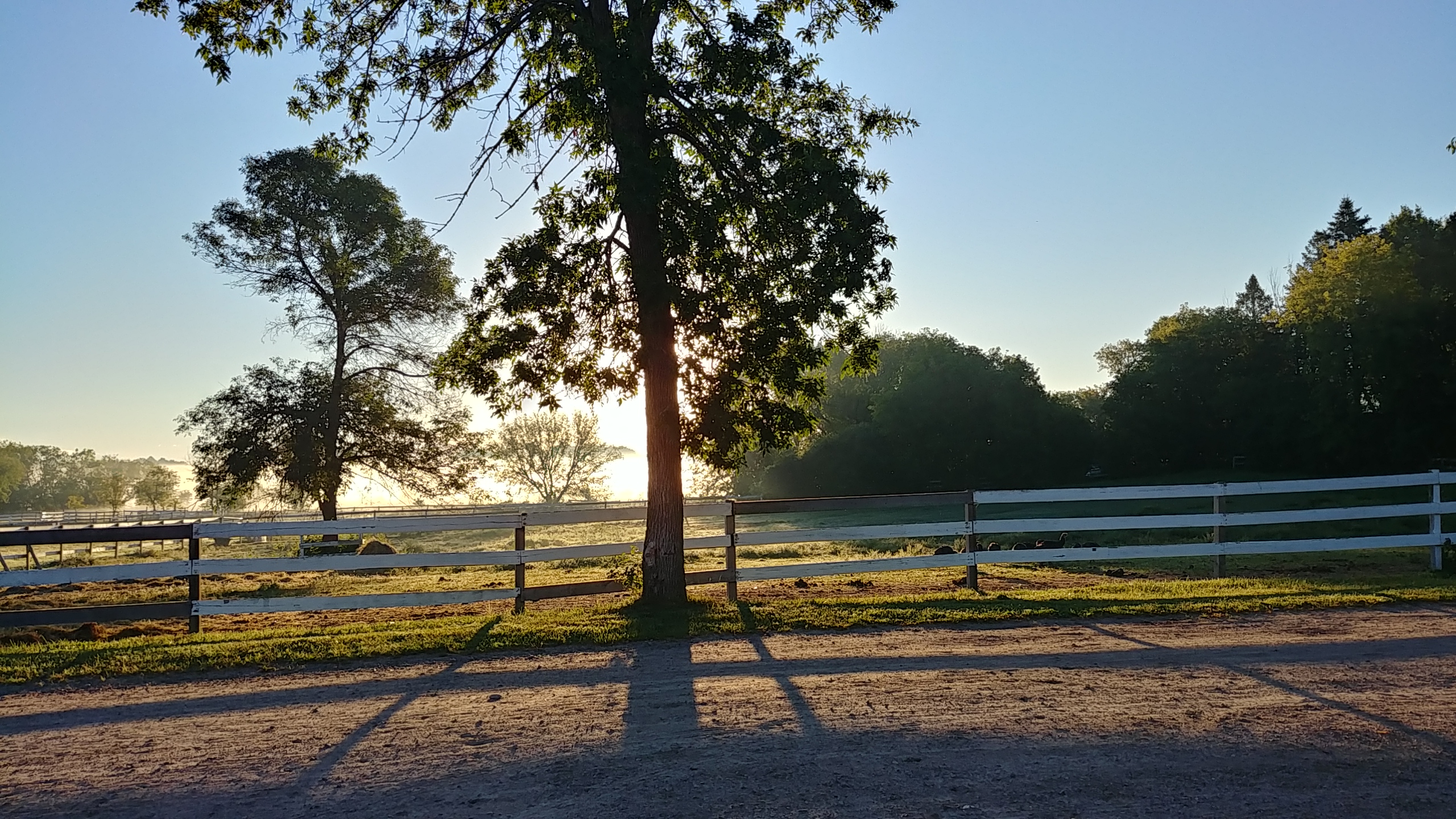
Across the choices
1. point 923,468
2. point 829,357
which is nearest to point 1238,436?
point 923,468

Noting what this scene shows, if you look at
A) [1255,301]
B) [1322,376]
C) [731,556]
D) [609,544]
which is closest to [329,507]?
[609,544]

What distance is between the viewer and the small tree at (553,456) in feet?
159

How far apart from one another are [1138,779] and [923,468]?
172 feet

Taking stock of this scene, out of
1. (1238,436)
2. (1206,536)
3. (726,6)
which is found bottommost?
(1206,536)

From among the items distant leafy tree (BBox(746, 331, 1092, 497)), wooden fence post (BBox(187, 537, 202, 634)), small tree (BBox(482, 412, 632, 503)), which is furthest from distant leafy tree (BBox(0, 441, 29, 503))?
wooden fence post (BBox(187, 537, 202, 634))

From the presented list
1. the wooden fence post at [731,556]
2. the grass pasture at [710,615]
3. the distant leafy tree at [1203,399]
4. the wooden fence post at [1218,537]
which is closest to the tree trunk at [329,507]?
the grass pasture at [710,615]

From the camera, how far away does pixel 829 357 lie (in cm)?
1229

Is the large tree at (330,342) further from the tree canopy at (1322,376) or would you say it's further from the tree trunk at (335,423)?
the tree canopy at (1322,376)

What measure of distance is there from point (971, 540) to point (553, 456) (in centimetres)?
4022

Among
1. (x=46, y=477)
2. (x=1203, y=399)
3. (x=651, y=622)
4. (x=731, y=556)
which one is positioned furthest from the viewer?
(x=46, y=477)

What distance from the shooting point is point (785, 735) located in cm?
545

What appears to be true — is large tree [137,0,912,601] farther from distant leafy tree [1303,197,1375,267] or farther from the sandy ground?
distant leafy tree [1303,197,1375,267]

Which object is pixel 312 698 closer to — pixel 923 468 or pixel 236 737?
pixel 236 737

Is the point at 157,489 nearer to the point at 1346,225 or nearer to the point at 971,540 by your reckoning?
the point at 971,540
